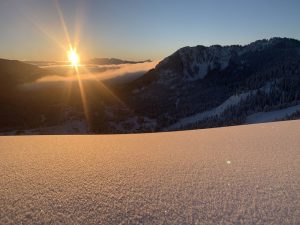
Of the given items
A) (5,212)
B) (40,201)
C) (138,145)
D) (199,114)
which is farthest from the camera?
(199,114)

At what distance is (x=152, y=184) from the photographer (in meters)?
4.02

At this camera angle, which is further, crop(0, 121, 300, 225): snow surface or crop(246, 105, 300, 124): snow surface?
crop(246, 105, 300, 124): snow surface

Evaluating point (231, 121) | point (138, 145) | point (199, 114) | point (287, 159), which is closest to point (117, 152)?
point (138, 145)

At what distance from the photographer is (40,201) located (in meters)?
3.42

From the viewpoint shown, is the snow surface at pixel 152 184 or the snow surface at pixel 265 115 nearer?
the snow surface at pixel 152 184

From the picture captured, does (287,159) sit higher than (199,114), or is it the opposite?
(287,159)

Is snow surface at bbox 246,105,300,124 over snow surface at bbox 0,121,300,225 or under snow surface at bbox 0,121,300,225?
under

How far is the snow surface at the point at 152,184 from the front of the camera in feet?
10.2

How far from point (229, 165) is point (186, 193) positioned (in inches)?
61.2

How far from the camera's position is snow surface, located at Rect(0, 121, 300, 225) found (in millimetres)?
3109

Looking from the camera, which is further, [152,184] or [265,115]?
[265,115]

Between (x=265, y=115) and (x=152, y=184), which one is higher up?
(x=152, y=184)

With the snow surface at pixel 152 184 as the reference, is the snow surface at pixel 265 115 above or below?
below

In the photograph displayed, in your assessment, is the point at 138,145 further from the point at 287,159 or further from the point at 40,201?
the point at 40,201
